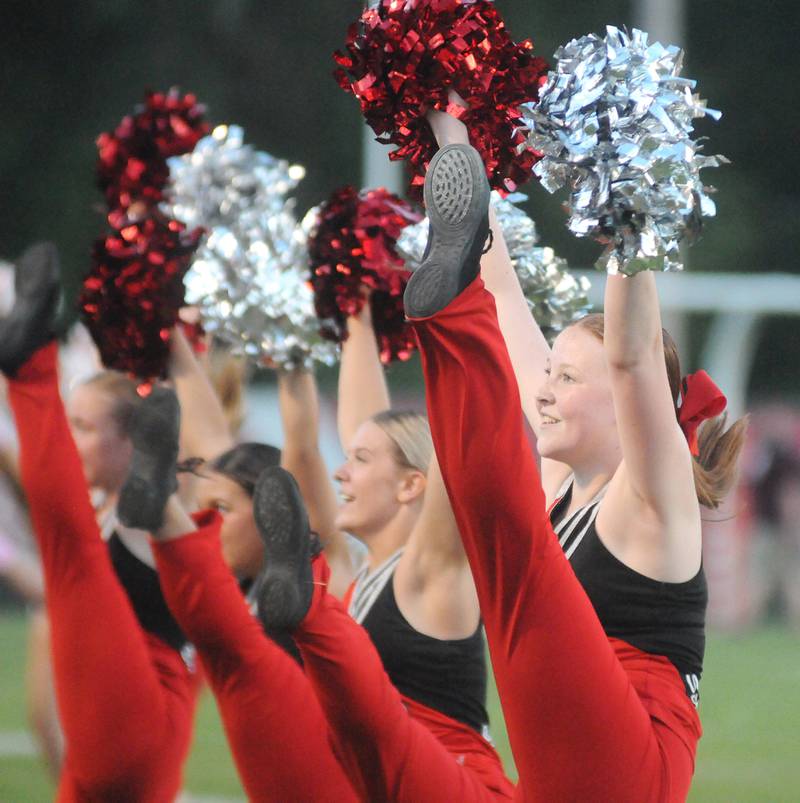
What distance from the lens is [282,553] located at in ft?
8.95

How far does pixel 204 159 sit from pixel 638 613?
6.68ft

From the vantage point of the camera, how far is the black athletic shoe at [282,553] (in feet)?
8.71

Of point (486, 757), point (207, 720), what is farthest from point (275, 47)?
point (486, 757)

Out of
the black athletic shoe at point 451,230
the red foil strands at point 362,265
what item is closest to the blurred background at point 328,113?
the red foil strands at point 362,265

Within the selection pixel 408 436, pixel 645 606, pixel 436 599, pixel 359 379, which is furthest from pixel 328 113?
pixel 645 606

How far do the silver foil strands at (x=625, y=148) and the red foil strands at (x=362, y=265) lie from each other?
113 cm

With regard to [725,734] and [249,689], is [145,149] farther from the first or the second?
[725,734]

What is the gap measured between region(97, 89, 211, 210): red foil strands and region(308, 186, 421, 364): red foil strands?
516 mm

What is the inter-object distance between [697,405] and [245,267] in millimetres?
1571

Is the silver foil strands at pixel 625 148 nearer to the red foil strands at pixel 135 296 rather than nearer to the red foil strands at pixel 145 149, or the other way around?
the red foil strands at pixel 135 296

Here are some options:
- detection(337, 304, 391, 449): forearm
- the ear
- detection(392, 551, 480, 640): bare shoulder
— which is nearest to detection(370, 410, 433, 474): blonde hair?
the ear

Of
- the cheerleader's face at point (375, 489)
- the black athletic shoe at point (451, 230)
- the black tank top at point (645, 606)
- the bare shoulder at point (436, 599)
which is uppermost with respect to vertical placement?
the black athletic shoe at point (451, 230)

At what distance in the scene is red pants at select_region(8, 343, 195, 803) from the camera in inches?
122

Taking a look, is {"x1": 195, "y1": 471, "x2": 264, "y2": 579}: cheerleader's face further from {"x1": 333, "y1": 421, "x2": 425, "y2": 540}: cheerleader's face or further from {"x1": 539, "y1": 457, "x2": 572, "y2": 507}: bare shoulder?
{"x1": 539, "y1": 457, "x2": 572, "y2": 507}: bare shoulder
